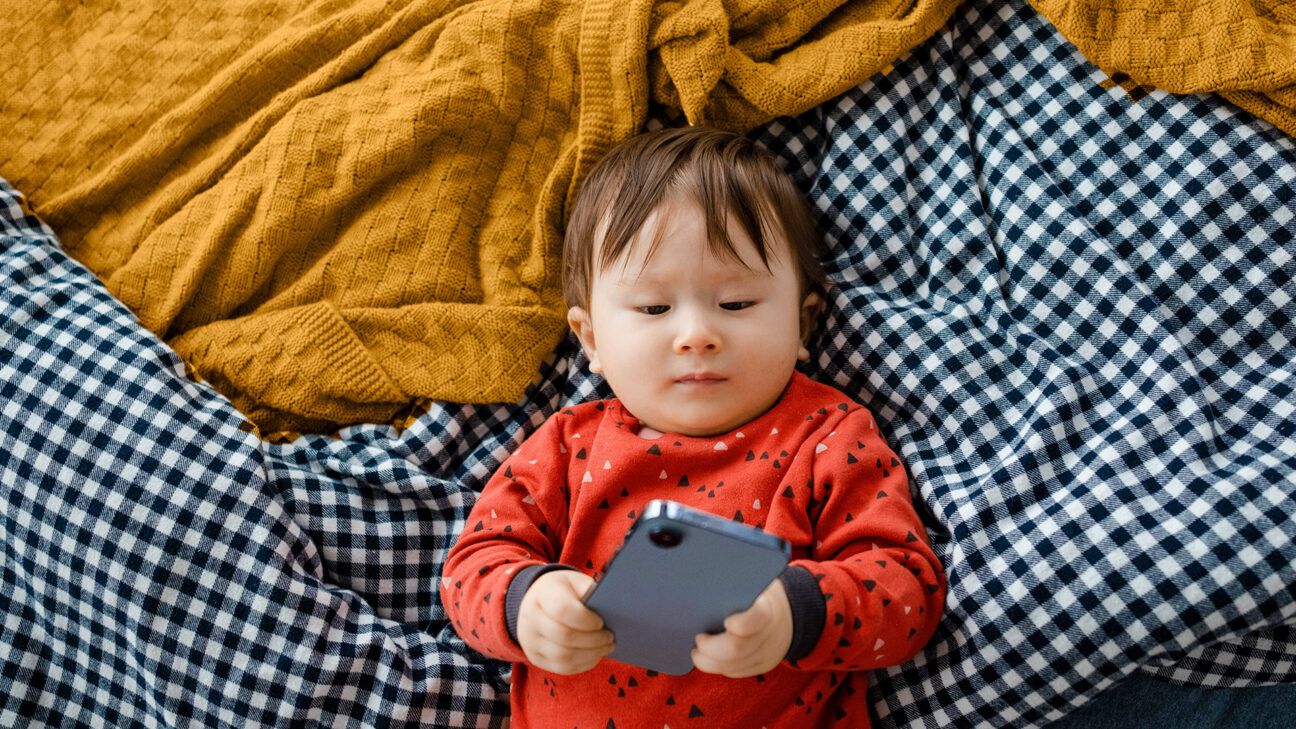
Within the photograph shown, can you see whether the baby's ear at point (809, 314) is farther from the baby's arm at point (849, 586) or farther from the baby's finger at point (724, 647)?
the baby's finger at point (724, 647)

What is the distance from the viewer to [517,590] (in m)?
0.99

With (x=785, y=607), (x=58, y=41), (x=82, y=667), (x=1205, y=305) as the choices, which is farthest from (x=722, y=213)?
(x=58, y=41)

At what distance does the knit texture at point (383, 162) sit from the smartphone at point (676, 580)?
1.58 ft

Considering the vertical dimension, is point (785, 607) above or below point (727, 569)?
below

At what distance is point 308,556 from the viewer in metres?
1.17

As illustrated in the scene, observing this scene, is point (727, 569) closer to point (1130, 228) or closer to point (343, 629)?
point (343, 629)

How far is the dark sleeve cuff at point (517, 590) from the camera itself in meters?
0.99

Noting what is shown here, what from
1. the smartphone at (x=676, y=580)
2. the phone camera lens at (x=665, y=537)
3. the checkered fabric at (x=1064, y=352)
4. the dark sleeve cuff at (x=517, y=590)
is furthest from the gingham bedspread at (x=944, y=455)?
the phone camera lens at (x=665, y=537)

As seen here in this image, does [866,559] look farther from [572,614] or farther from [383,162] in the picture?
[383,162]

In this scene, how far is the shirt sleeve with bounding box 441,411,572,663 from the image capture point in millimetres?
1011

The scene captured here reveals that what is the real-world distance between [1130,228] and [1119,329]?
0.13 m

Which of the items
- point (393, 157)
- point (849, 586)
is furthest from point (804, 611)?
point (393, 157)

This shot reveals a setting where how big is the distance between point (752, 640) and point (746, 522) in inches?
8.1

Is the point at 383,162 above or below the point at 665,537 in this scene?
above
